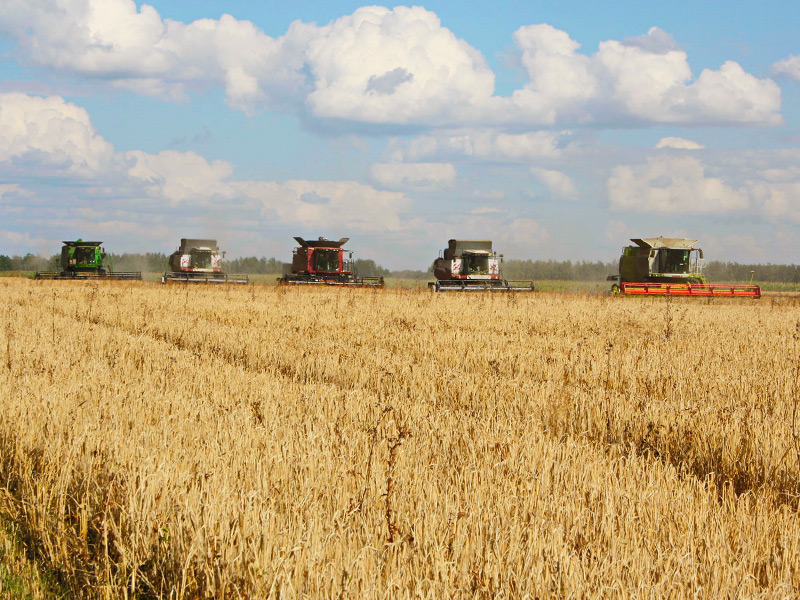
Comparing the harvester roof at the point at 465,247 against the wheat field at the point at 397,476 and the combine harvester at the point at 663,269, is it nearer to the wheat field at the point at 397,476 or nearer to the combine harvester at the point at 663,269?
the combine harvester at the point at 663,269

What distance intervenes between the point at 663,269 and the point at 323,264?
1882 centimetres

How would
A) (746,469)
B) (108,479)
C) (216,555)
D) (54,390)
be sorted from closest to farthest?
(216,555) < (108,479) < (746,469) < (54,390)

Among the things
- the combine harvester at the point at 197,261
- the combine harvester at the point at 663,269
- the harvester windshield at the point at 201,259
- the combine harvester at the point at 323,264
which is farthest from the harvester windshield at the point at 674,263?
the harvester windshield at the point at 201,259

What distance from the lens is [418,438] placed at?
20.2 feet

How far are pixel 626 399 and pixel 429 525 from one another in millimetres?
4859

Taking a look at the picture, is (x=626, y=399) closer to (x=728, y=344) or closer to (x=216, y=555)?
(x=216, y=555)

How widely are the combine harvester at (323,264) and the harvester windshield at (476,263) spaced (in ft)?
16.3

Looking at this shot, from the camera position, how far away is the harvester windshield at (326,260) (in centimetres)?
4447

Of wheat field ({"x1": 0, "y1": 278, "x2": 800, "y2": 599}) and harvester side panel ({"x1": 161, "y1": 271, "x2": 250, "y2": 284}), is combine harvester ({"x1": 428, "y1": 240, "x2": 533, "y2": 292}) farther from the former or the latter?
wheat field ({"x1": 0, "y1": 278, "x2": 800, "y2": 599})

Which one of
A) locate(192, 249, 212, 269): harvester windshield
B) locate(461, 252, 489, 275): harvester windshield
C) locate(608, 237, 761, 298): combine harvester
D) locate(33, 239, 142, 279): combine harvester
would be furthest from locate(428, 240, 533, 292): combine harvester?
locate(33, 239, 142, 279): combine harvester

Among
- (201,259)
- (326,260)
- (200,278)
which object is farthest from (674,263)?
(201,259)

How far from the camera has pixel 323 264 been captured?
44.6 m

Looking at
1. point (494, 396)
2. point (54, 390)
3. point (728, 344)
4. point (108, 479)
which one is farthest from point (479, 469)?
point (728, 344)

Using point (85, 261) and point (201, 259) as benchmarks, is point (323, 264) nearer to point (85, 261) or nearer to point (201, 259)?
point (201, 259)
